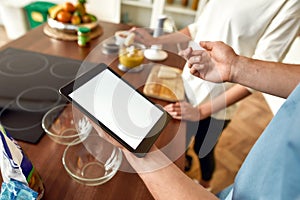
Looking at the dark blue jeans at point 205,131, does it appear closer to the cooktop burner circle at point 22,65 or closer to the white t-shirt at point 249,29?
the white t-shirt at point 249,29

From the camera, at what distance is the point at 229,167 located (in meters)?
1.29

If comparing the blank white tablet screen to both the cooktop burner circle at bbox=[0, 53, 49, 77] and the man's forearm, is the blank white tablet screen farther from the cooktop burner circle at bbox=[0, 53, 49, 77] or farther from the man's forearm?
the cooktop burner circle at bbox=[0, 53, 49, 77]

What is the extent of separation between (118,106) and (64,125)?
0.75 ft

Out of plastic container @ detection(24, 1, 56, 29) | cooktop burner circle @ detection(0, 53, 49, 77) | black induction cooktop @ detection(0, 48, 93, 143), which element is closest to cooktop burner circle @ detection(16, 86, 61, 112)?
black induction cooktop @ detection(0, 48, 93, 143)

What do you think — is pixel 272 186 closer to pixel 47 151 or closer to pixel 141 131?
pixel 141 131

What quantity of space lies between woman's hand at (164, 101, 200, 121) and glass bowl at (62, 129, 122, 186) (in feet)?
0.69

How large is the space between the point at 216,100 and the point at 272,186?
34cm

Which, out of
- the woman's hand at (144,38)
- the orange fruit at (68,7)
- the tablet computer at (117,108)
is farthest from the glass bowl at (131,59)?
the orange fruit at (68,7)

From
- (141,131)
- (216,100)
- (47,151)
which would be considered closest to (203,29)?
(216,100)

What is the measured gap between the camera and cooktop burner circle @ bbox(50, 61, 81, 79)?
2.52ft

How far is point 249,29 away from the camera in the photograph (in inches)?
26.0

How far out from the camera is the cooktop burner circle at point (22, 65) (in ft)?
2.48

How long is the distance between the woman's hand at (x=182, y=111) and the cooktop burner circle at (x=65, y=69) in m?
0.38

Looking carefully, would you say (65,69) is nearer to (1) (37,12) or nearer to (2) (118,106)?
(2) (118,106)
